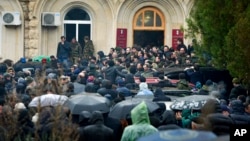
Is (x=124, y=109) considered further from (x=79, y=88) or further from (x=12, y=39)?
(x=12, y=39)

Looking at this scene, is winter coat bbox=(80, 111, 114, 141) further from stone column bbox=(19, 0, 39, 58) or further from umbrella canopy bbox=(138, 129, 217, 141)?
stone column bbox=(19, 0, 39, 58)

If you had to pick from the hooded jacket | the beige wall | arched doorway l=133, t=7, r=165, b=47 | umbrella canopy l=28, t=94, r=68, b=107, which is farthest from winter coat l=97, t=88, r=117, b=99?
arched doorway l=133, t=7, r=165, b=47

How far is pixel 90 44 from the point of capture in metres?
30.2

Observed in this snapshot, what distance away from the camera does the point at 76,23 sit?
31.2 meters

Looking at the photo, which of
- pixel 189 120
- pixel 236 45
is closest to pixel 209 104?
pixel 189 120

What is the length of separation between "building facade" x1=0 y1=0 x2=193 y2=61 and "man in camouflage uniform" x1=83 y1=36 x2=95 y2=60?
75cm

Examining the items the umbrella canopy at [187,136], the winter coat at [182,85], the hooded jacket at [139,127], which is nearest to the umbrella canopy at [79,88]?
the winter coat at [182,85]

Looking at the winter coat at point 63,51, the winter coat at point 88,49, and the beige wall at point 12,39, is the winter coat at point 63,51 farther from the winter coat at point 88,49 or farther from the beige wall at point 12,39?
the beige wall at point 12,39

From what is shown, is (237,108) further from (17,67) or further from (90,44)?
(90,44)

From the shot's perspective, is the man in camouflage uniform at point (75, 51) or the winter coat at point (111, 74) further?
the man in camouflage uniform at point (75, 51)

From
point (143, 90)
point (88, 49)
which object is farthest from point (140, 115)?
point (88, 49)

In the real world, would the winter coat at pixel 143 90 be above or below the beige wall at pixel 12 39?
below

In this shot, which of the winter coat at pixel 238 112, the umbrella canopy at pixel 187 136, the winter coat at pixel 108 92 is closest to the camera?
the umbrella canopy at pixel 187 136

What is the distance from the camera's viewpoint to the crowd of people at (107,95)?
431 inches
